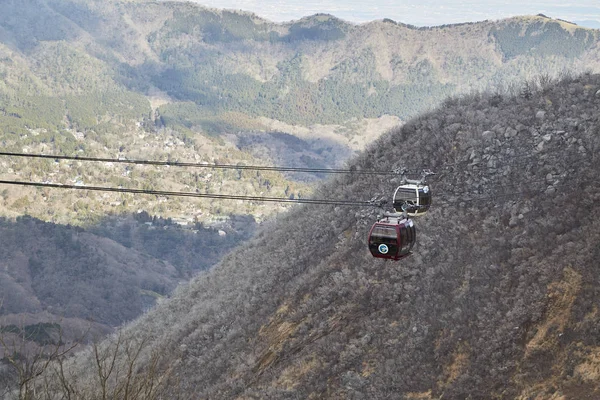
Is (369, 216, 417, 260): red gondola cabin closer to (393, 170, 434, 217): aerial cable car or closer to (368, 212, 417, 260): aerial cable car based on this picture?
(368, 212, 417, 260): aerial cable car

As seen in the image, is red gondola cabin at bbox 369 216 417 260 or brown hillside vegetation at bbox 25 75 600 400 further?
red gondola cabin at bbox 369 216 417 260

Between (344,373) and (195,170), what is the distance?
18175cm

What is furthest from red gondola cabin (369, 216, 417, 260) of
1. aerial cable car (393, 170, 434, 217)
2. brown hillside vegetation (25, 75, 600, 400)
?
brown hillside vegetation (25, 75, 600, 400)

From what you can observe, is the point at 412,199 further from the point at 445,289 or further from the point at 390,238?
the point at 445,289

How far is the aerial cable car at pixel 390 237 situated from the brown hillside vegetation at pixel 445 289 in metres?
3.11

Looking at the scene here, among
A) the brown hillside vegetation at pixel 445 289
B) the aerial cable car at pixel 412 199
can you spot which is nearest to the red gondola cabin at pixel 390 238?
the aerial cable car at pixel 412 199

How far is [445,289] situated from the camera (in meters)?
21.6

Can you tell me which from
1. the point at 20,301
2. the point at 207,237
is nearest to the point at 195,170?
the point at 207,237

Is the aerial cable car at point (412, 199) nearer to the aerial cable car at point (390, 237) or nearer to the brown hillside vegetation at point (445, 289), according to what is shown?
the aerial cable car at point (390, 237)

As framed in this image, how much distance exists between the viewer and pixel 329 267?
1027 inches

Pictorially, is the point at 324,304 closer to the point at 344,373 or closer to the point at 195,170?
the point at 344,373

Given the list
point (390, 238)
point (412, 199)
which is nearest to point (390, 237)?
point (390, 238)

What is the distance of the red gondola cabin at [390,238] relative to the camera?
18.3 m

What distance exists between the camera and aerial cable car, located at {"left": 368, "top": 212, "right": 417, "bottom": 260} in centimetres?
1827
